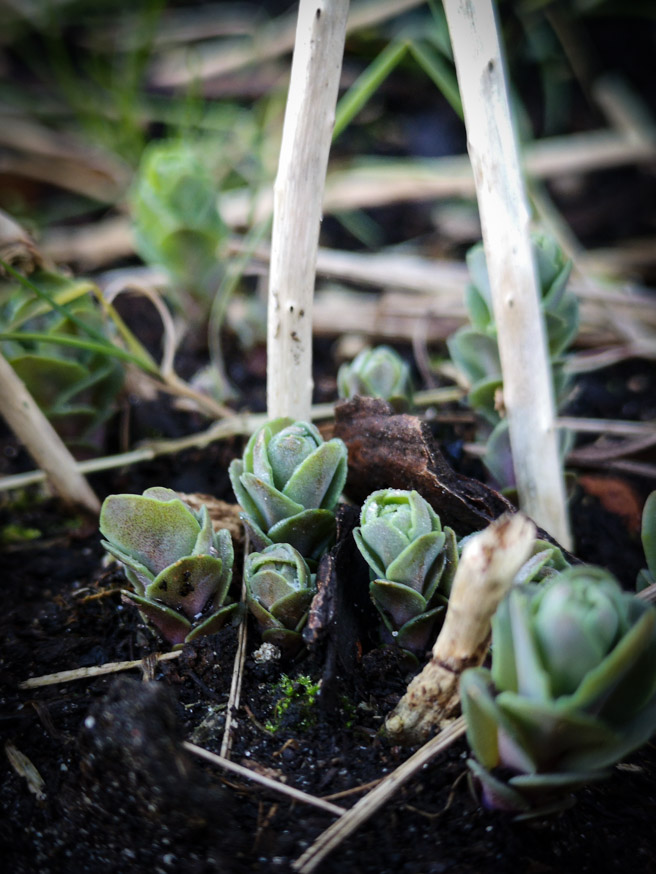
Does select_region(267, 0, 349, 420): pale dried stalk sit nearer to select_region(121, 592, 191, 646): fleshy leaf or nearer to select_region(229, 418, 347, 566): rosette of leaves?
select_region(229, 418, 347, 566): rosette of leaves

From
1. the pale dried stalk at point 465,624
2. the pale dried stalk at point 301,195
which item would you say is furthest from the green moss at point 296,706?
the pale dried stalk at point 301,195

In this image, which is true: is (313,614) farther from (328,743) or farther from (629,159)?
(629,159)

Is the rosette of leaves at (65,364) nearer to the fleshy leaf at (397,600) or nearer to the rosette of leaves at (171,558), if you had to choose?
the rosette of leaves at (171,558)

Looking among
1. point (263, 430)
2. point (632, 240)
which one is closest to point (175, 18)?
point (632, 240)

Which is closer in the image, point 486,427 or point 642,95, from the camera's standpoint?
point 486,427

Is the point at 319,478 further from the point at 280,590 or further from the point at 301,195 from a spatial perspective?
the point at 301,195

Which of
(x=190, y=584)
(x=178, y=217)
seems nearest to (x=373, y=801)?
(x=190, y=584)

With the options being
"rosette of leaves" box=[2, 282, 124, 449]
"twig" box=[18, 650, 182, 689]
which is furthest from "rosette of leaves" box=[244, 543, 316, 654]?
"rosette of leaves" box=[2, 282, 124, 449]
